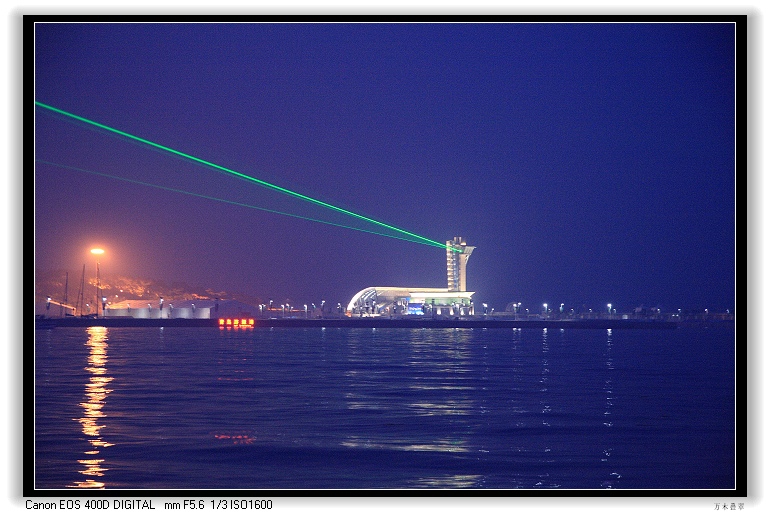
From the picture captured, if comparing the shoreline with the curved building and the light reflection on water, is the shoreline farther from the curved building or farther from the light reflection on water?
the light reflection on water

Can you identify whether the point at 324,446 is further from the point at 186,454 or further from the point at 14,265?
the point at 14,265

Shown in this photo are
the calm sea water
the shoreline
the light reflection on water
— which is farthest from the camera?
the shoreline

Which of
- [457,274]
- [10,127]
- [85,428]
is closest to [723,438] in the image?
[85,428]

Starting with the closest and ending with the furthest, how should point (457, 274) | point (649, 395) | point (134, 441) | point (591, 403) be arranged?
point (134, 441), point (591, 403), point (649, 395), point (457, 274)

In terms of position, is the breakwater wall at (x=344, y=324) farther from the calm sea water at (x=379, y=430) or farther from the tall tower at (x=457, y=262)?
the calm sea water at (x=379, y=430)

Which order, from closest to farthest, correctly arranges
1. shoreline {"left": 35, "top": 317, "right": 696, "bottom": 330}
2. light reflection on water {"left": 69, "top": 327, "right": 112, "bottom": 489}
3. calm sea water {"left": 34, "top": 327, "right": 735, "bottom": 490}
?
light reflection on water {"left": 69, "top": 327, "right": 112, "bottom": 489} → calm sea water {"left": 34, "top": 327, "right": 735, "bottom": 490} → shoreline {"left": 35, "top": 317, "right": 696, "bottom": 330}

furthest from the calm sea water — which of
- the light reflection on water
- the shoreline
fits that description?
the shoreline

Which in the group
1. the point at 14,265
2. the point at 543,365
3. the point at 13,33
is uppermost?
the point at 13,33
